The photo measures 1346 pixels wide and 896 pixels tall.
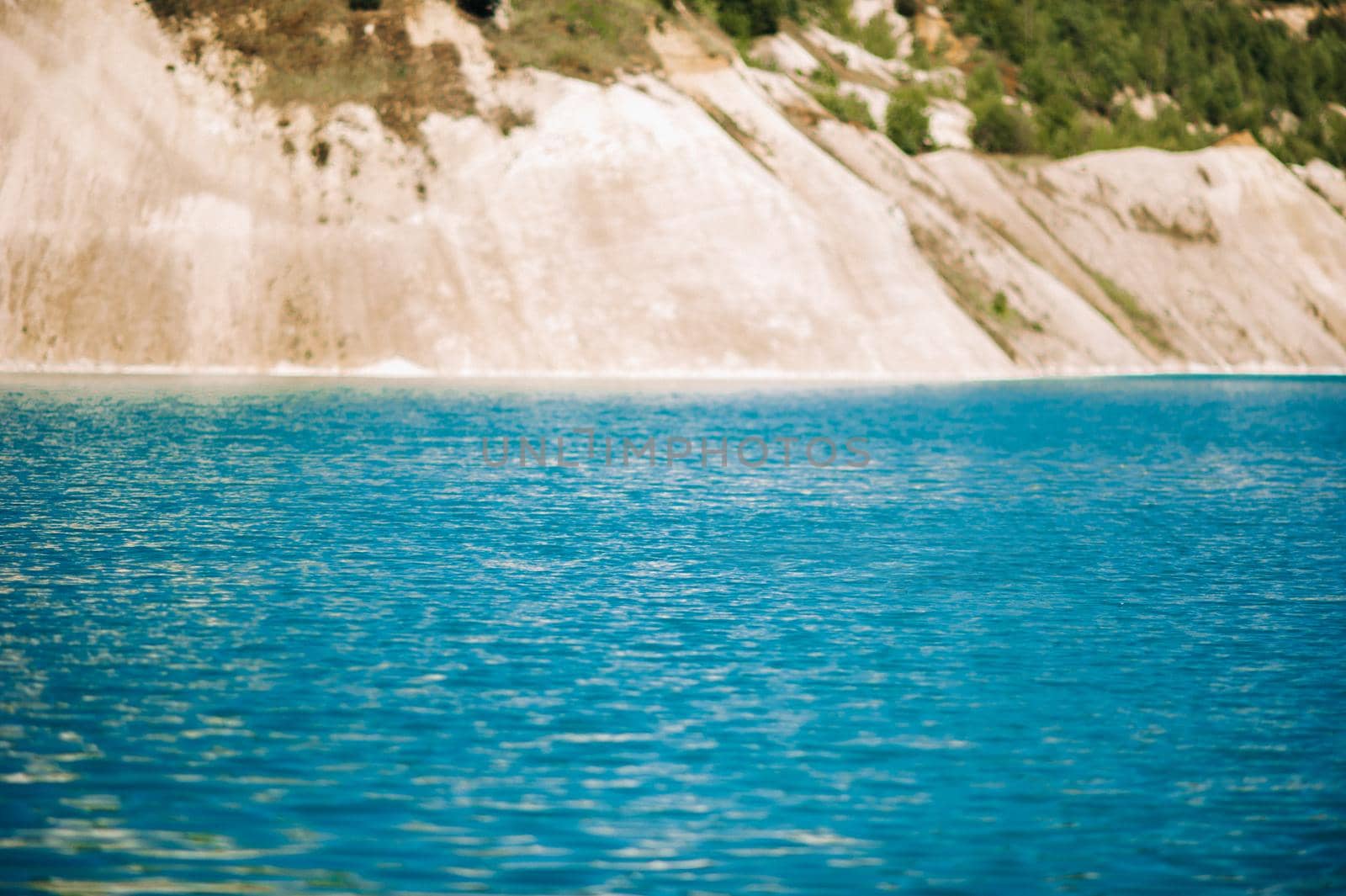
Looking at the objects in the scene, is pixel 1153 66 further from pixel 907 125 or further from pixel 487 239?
pixel 487 239

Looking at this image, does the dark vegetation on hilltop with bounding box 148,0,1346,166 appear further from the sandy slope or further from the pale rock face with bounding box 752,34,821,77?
the sandy slope

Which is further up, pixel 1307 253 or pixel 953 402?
pixel 1307 253

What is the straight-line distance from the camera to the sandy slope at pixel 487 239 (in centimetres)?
7919

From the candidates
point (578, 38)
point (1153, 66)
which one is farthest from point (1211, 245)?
point (1153, 66)

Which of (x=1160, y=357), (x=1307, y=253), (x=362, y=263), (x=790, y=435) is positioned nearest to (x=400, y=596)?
(x=790, y=435)

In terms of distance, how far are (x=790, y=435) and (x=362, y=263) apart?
41.0 meters

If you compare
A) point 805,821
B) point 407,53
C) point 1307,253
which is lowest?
point 805,821

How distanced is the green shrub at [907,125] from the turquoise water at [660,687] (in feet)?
263

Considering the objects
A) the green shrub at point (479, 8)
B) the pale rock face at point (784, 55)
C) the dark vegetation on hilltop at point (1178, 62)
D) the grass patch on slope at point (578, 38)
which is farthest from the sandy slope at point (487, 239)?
the dark vegetation on hilltop at point (1178, 62)

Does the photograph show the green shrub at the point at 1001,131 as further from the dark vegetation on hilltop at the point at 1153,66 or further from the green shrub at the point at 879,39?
the green shrub at the point at 879,39

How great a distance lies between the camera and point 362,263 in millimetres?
81688

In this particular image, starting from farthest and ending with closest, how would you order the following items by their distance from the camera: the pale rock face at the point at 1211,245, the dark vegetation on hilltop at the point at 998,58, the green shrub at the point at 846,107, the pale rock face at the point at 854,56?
the pale rock face at the point at 854,56
the pale rock face at the point at 1211,245
the green shrub at the point at 846,107
the dark vegetation on hilltop at the point at 998,58

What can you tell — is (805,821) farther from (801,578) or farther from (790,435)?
(790,435)

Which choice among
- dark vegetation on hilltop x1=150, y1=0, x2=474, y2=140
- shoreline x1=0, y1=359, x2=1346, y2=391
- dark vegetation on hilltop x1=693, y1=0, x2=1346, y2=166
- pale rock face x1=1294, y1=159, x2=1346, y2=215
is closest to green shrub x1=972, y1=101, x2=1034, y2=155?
dark vegetation on hilltop x1=693, y1=0, x2=1346, y2=166
